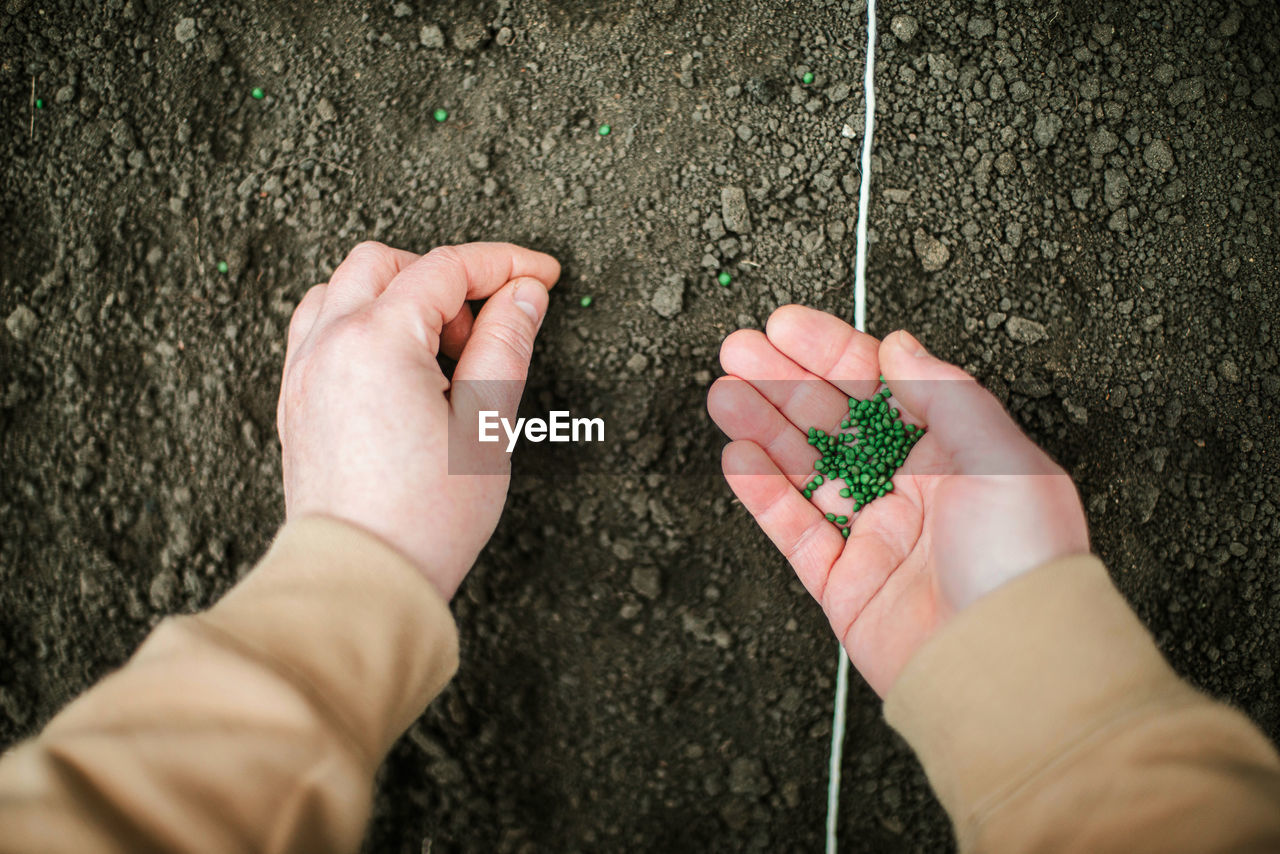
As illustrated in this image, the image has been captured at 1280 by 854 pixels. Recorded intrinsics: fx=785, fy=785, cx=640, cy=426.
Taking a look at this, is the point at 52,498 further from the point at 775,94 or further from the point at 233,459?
the point at 775,94

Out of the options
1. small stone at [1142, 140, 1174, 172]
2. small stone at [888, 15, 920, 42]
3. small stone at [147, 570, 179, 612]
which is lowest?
small stone at [147, 570, 179, 612]

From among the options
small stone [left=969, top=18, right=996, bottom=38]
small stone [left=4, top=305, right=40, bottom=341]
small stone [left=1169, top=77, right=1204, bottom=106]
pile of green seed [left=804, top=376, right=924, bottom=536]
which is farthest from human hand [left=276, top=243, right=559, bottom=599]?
small stone [left=1169, top=77, right=1204, bottom=106]

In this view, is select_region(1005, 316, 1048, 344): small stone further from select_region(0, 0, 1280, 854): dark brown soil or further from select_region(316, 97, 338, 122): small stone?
select_region(316, 97, 338, 122): small stone

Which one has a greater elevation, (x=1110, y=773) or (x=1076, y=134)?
(x=1076, y=134)

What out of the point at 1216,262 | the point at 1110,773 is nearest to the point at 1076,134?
the point at 1216,262

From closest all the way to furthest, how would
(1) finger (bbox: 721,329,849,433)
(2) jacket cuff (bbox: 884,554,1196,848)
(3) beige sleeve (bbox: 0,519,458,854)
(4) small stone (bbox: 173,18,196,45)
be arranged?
(3) beige sleeve (bbox: 0,519,458,854) < (2) jacket cuff (bbox: 884,554,1196,848) < (1) finger (bbox: 721,329,849,433) < (4) small stone (bbox: 173,18,196,45)

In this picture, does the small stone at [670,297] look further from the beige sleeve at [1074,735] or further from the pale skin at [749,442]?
the beige sleeve at [1074,735]
